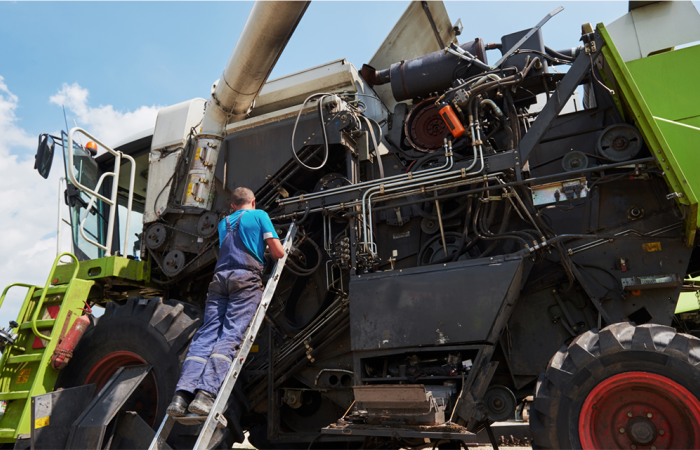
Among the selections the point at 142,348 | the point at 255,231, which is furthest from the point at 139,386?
the point at 255,231

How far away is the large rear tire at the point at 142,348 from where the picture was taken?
4605 mm

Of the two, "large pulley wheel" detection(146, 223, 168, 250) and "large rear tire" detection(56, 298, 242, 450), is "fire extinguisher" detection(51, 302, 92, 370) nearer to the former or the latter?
"large rear tire" detection(56, 298, 242, 450)

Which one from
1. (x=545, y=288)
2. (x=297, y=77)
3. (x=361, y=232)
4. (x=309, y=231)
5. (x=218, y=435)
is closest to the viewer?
(x=218, y=435)

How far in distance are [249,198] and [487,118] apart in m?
2.30

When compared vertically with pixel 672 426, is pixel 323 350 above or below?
above

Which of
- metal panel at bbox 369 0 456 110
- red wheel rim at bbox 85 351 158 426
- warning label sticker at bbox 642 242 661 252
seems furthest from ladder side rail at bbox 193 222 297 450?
metal panel at bbox 369 0 456 110

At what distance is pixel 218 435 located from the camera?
3.95 meters

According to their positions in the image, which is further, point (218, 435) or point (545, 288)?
point (545, 288)

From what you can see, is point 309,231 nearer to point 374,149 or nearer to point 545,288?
point 374,149

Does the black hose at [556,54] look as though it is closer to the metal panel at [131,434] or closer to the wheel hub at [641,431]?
the wheel hub at [641,431]

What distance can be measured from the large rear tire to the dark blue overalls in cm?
104

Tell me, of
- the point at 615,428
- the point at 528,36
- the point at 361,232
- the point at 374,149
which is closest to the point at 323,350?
the point at 361,232

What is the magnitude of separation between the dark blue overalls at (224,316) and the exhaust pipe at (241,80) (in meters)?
1.87

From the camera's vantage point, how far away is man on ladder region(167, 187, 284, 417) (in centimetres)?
339
